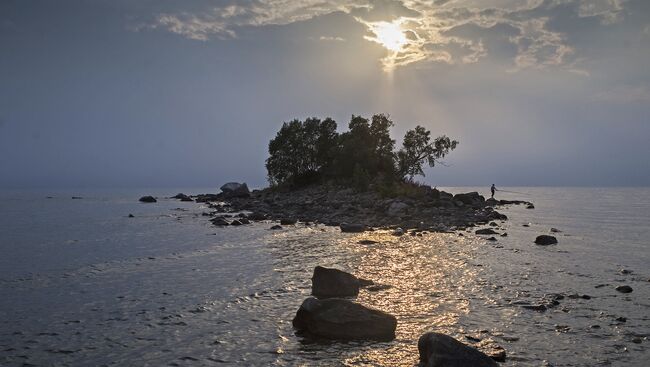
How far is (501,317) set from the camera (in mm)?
14469

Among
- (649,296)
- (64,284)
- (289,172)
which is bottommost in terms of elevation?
(64,284)

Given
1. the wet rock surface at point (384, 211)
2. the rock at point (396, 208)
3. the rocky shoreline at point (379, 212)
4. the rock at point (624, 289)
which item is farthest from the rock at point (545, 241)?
the rock at point (396, 208)

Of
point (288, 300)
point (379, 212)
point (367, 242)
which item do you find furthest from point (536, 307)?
point (379, 212)

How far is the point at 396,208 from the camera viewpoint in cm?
5403

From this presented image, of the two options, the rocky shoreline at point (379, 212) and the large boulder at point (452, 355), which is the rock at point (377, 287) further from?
the rocky shoreline at point (379, 212)

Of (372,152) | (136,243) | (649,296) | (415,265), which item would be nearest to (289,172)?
(372,152)

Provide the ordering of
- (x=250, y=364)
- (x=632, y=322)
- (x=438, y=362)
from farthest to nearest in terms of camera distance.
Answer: (x=632, y=322), (x=250, y=364), (x=438, y=362)

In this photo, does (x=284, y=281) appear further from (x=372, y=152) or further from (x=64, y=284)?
(x=372, y=152)

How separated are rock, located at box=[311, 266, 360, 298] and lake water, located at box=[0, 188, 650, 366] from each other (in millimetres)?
737

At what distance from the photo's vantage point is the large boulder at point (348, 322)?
1262 cm

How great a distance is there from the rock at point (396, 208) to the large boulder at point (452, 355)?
42529 mm

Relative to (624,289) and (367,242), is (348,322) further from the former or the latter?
(367,242)

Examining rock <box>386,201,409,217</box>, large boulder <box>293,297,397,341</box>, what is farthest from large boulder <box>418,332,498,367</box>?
rock <box>386,201,409,217</box>

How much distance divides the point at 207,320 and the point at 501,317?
996 cm
